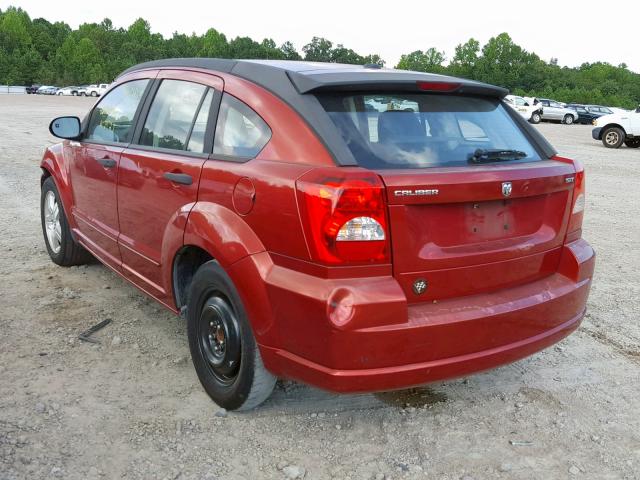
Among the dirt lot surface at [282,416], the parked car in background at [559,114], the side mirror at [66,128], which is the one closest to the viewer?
the dirt lot surface at [282,416]

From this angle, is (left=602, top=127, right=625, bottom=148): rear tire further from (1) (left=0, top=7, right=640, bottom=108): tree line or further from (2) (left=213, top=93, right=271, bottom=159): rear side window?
(1) (left=0, top=7, right=640, bottom=108): tree line

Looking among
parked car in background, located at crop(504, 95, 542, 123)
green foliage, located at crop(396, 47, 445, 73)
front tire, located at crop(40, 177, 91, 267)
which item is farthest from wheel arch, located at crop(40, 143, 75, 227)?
green foliage, located at crop(396, 47, 445, 73)

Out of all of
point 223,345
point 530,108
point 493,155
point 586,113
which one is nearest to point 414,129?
point 493,155

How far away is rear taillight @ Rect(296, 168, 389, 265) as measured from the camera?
2.41 meters

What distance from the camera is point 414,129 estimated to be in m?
2.81

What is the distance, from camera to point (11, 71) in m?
105

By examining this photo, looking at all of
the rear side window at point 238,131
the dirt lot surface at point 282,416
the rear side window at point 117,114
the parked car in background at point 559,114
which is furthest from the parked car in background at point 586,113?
the rear side window at point 238,131

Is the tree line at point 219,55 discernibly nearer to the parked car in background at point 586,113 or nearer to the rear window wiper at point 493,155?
the parked car in background at point 586,113

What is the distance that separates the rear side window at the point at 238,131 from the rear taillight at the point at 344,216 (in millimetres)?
513

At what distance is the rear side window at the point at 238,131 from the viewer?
9.37 ft

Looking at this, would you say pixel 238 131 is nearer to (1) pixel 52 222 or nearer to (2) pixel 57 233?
(2) pixel 57 233

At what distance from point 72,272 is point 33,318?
1077 mm

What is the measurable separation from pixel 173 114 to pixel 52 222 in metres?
2.55

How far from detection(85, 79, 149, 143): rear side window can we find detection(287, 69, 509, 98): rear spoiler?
156 cm
